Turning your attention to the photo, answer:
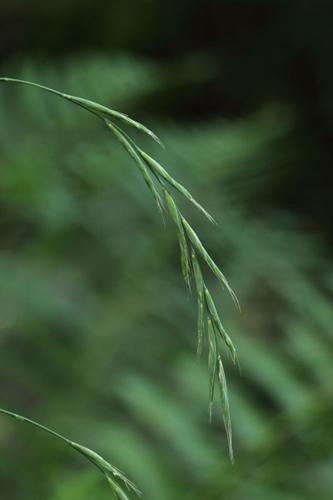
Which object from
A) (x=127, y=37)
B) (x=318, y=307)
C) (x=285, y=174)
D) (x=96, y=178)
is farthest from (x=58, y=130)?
(x=127, y=37)

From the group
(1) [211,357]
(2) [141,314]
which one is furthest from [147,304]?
(1) [211,357]

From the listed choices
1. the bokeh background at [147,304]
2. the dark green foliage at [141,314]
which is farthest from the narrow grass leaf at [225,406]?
the dark green foliage at [141,314]

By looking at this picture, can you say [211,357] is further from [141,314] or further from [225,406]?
[141,314]

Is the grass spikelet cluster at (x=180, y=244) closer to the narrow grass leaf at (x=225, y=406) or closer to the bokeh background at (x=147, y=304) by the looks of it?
the narrow grass leaf at (x=225, y=406)

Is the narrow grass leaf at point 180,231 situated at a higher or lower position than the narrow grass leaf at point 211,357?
higher

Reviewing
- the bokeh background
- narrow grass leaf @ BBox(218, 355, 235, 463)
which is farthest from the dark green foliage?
narrow grass leaf @ BBox(218, 355, 235, 463)

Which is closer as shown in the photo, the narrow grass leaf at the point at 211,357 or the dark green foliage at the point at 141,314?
the narrow grass leaf at the point at 211,357

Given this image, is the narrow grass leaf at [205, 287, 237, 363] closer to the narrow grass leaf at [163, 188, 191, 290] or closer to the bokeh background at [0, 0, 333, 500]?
the narrow grass leaf at [163, 188, 191, 290]

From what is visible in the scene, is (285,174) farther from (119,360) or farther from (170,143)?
(119,360)
